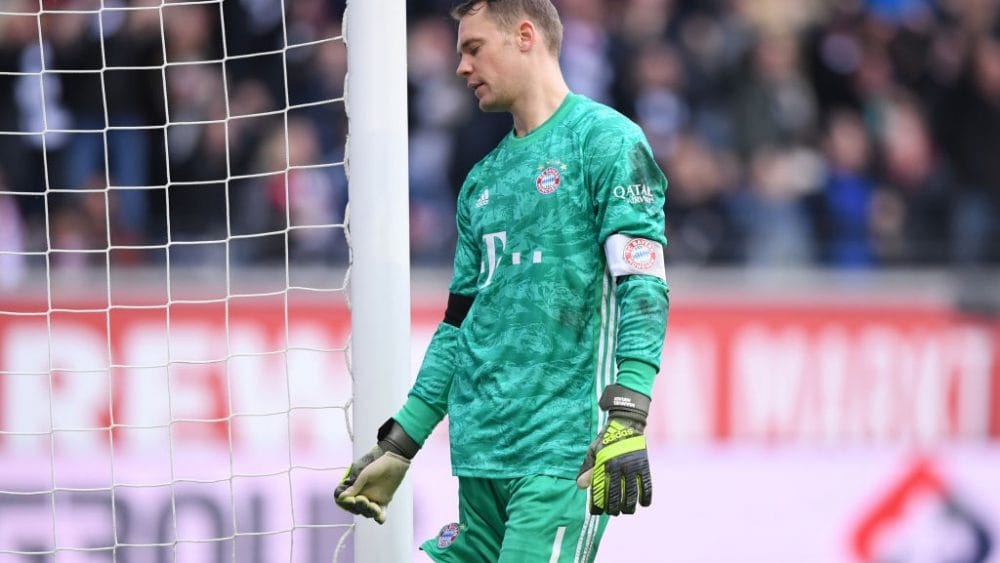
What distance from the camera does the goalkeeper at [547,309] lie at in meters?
3.25

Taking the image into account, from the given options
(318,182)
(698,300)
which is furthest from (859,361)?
(318,182)

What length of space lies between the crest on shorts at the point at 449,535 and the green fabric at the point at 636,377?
23.4 inches

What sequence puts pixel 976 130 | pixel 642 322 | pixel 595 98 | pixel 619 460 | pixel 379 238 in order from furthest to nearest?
1. pixel 976 130
2. pixel 595 98
3. pixel 379 238
4. pixel 642 322
5. pixel 619 460

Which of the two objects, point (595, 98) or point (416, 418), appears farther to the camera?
point (595, 98)

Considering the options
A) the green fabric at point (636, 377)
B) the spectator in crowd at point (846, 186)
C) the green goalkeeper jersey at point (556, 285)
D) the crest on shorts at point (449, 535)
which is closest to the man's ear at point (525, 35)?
the green goalkeeper jersey at point (556, 285)

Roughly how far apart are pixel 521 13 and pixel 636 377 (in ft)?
2.91

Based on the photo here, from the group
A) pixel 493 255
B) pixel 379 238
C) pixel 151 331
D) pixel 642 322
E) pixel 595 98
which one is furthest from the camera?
pixel 595 98

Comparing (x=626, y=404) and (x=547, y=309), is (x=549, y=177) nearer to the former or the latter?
(x=547, y=309)

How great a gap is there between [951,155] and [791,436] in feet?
7.96

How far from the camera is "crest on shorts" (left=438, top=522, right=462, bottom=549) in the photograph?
3.54 metres

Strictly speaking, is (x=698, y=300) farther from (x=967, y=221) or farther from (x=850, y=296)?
(x=967, y=221)

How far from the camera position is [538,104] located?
3529 millimetres

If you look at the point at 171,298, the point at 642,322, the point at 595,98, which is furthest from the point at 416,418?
the point at 595,98

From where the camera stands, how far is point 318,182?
7742 millimetres
